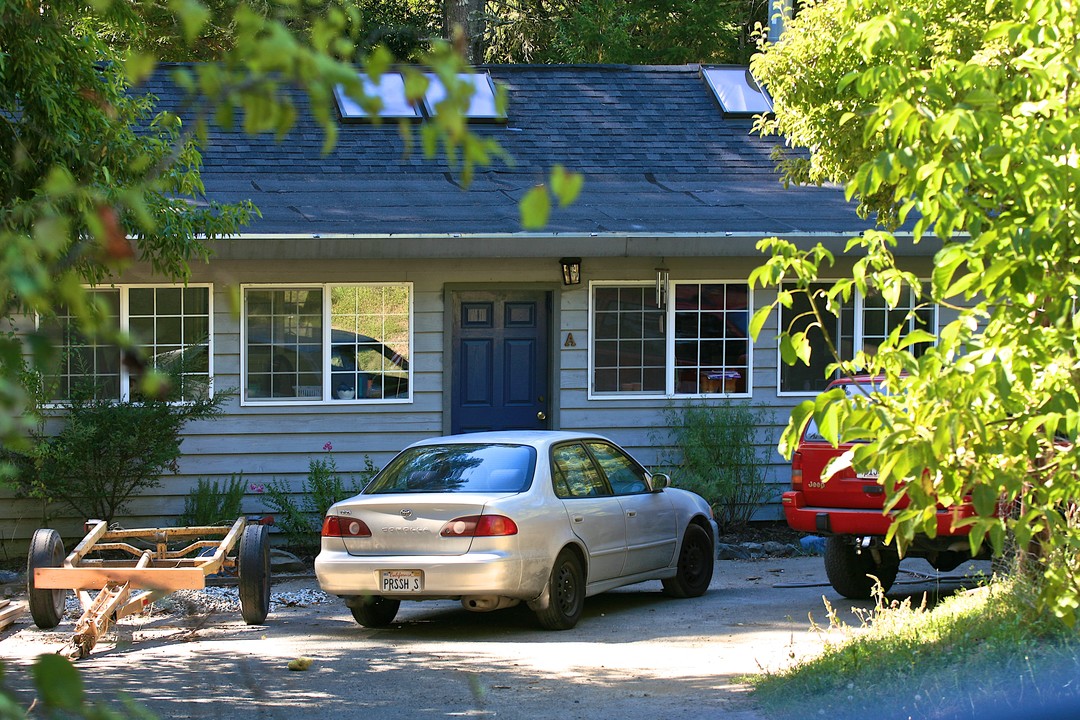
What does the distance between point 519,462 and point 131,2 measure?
4212 millimetres

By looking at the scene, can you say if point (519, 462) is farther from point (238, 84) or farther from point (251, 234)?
point (238, 84)

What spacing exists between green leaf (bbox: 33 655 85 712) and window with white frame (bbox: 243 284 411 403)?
39.1 feet

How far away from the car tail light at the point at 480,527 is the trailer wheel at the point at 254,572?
162cm

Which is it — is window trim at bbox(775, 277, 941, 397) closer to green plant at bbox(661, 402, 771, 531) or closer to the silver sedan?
green plant at bbox(661, 402, 771, 531)

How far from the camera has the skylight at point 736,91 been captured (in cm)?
1636

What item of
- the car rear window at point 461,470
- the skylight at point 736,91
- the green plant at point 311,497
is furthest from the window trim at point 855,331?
the car rear window at point 461,470

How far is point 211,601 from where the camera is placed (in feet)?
35.2

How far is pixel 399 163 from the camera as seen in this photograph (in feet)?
49.1

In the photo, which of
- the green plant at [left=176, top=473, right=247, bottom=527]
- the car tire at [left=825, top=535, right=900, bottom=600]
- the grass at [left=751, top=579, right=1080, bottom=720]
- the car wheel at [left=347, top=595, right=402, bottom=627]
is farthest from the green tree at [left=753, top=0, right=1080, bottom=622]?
the green plant at [left=176, top=473, right=247, bottom=527]

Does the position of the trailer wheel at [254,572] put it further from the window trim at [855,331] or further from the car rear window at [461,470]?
the window trim at [855,331]

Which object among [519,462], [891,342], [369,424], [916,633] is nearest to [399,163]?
[369,424]

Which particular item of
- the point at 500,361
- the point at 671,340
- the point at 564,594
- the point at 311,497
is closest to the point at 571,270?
the point at 500,361

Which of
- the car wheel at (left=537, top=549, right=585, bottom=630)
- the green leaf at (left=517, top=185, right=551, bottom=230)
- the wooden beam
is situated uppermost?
the green leaf at (left=517, top=185, right=551, bottom=230)

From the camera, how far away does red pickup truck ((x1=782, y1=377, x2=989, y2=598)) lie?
9328 millimetres
